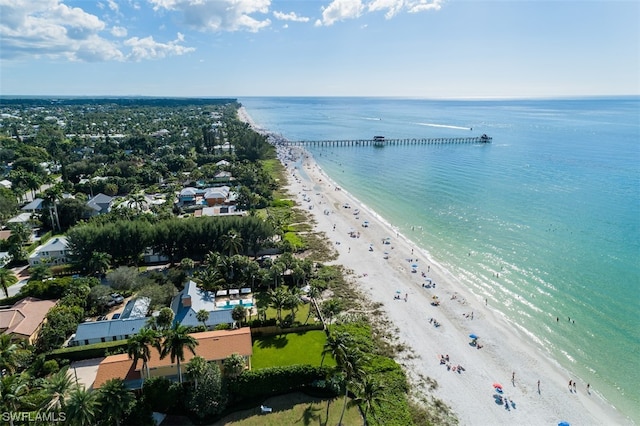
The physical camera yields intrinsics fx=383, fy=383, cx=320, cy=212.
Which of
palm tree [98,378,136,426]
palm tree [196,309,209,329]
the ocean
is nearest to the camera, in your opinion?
palm tree [98,378,136,426]

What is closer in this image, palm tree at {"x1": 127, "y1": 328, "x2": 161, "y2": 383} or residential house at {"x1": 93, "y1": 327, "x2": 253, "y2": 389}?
palm tree at {"x1": 127, "y1": 328, "x2": 161, "y2": 383}

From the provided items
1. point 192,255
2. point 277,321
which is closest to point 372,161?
point 192,255

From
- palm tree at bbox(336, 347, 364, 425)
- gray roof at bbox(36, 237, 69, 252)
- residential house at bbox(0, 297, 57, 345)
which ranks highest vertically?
palm tree at bbox(336, 347, 364, 425)

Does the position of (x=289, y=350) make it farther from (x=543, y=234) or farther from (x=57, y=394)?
(x=543, y=234)

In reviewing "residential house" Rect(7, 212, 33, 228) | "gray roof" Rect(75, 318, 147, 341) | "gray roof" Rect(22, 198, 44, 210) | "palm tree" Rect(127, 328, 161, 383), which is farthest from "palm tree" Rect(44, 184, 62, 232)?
"palm tree" Rect(127, 328, 161, 383)

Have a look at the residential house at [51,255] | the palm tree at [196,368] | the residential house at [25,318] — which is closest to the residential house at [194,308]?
the palm tree at [196,368]

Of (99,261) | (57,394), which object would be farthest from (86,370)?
(99,261)

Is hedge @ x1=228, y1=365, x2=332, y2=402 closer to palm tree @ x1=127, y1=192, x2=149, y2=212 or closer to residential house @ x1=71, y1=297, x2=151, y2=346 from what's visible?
residential house @ x1=71, y1=297, x2=151, y2=346
